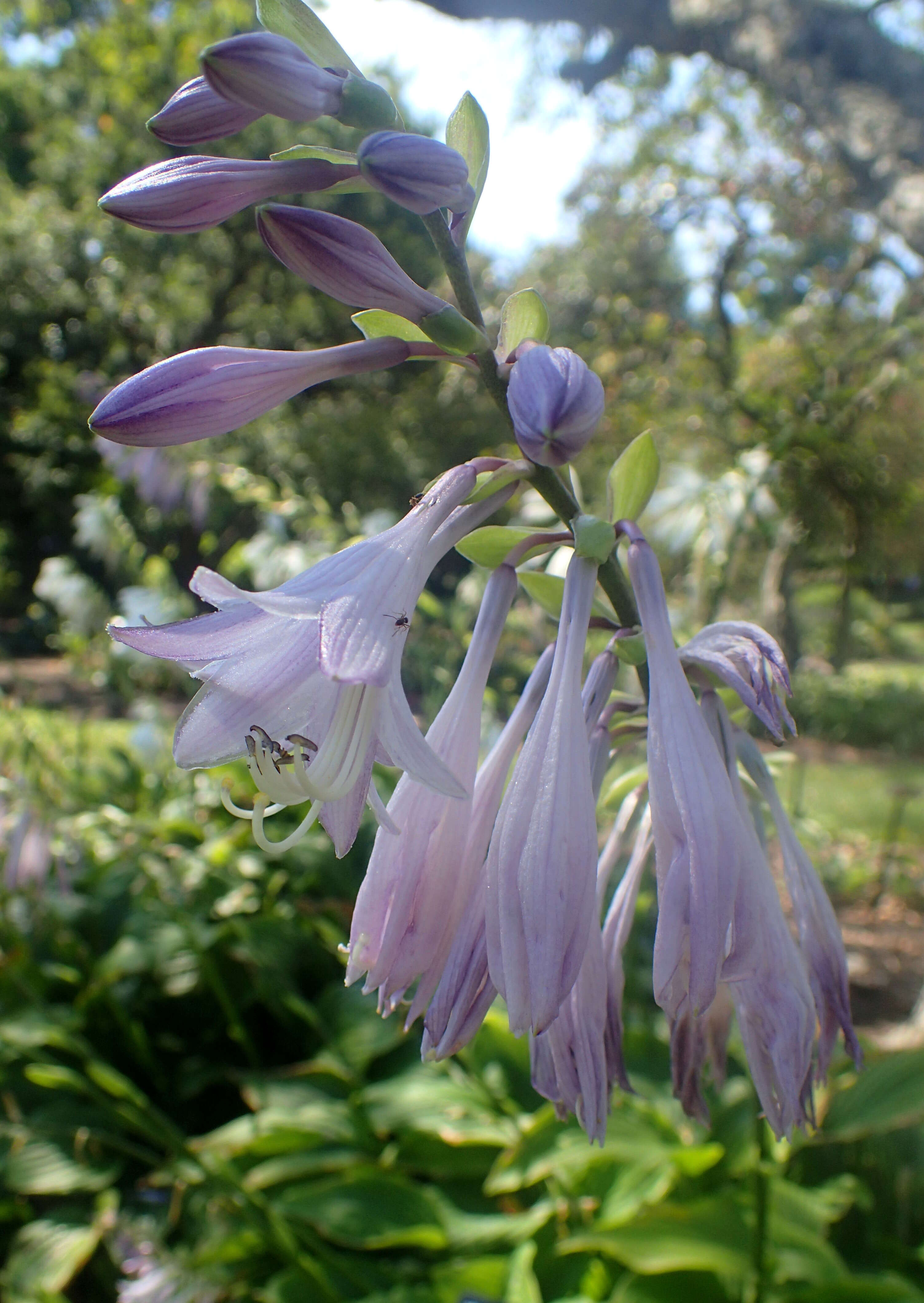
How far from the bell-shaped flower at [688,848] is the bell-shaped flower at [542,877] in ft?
0.20

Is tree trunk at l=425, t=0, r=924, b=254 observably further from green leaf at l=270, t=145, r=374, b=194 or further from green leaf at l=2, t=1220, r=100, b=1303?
green leaf at l=2, t=1220, r=100, b=1303

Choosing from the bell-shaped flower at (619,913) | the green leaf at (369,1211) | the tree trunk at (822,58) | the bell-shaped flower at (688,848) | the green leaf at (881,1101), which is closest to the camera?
the bell-shaped flower at (688,848)

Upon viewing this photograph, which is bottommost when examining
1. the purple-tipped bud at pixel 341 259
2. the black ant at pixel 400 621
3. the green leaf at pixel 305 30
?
the black ant at pixel 400 621

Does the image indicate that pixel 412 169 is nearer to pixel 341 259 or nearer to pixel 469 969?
pixel 341 259

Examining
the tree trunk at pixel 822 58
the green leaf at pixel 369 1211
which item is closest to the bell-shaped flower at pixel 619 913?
the green leaf at pixel 369 1211

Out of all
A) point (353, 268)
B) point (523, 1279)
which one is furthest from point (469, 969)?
point (523, 1279)

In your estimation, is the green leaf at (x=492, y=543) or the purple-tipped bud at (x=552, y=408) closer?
the purple-tipped bud at (x=552, y=408)

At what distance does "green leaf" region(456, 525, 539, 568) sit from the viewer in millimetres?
966

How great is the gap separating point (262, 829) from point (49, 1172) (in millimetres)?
2935

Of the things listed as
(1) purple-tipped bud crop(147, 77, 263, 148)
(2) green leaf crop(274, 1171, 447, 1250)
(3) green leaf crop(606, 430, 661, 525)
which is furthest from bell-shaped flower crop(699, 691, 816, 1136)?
(2) green leaf crop(274, 1171, 447, 1250)

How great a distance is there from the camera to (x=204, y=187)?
2.76 feet

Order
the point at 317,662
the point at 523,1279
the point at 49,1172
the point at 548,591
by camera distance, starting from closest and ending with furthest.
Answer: the point at 317,662 < the point at 548,591 < the point at 523,1279 < the point at 49,1172

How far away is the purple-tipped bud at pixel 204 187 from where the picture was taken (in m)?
0.84

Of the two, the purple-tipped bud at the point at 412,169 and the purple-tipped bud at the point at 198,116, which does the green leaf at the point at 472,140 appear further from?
the purple-tipped bud at the point at 198,116
